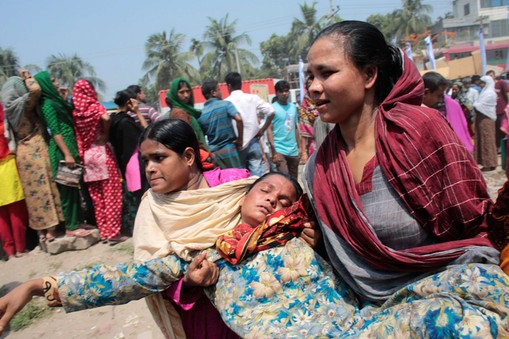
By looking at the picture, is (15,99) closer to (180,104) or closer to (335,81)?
(180,104)

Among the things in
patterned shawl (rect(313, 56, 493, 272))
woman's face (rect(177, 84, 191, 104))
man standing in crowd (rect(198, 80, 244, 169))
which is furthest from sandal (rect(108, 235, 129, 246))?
patterned shawl (rect(313, 56, 493, 272))

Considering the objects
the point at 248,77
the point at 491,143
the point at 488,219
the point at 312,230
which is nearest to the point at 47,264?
the point at 312,230

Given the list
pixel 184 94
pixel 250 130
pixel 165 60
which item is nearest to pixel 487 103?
pixel 250 130

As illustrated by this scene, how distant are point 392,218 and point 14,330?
3.65 meters

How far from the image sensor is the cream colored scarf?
1867mm

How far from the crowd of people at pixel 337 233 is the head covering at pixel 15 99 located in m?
3.49

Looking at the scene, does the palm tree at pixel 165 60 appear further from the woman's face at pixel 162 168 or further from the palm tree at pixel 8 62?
the woman's face at pixel 162 168

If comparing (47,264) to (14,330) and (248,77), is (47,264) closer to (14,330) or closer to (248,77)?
(14,330)

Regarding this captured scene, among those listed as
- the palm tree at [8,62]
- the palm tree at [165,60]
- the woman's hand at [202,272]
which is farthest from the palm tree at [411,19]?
the woman's hand at [202,272]

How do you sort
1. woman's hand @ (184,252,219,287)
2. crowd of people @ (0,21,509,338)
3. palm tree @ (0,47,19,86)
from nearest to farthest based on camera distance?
1. crowd of people @ (0,21,509,338)
2. woman's hand @ (184,252,219,287)
3. palm tree @ (0,47,19,86)

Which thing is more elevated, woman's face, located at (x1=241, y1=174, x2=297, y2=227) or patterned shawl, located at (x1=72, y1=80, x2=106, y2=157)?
patterned shawl, located at (x1=72, y1=80, x2=106, y2=157)

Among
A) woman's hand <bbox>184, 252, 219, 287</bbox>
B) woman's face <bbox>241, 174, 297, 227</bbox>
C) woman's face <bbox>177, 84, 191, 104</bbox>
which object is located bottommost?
woman's hand <bbox>184, 252, 219, 287</bbox>

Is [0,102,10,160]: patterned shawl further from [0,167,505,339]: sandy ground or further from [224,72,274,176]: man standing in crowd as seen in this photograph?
[224,72,274,176]: man standing in crowd

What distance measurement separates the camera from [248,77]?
46719 millimetres
